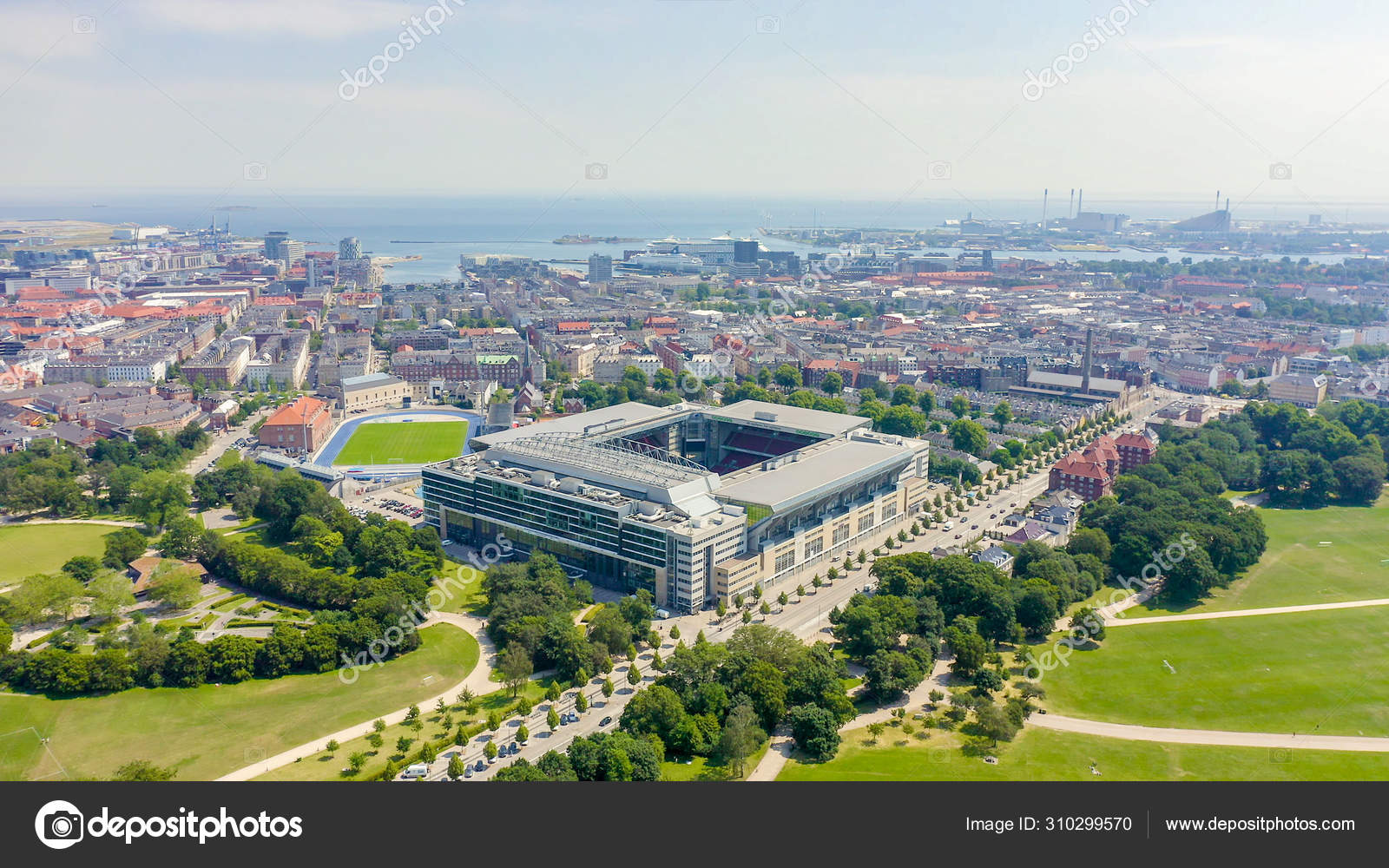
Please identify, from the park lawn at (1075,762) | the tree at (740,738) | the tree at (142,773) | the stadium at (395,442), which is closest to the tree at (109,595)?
the tree at (142,773)

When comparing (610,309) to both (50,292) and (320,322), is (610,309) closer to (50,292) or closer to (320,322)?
(320,322)

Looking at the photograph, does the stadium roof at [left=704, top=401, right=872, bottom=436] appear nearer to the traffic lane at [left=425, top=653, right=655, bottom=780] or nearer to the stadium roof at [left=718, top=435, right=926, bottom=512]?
the stadium roof at [left=718, top=435, right=926, bottom=512]

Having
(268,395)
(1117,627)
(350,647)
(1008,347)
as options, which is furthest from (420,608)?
(1008,347)

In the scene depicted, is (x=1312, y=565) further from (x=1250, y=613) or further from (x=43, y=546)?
(x=43, y=546)

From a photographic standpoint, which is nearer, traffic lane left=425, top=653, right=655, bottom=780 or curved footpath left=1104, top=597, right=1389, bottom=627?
traffic lane left=425, top=653, right=655, bottom=780

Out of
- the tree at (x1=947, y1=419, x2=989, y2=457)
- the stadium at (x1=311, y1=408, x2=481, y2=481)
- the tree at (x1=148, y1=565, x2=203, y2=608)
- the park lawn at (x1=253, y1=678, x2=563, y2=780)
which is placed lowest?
the park lawn at (x1=253, y1=678, x2=563, y2=780)

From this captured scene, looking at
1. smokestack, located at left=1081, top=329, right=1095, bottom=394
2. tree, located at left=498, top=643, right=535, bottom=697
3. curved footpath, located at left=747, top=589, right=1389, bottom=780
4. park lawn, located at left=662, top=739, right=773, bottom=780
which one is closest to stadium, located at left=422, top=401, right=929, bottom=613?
tree, located at left=498, top=643, right=535, bottom=697

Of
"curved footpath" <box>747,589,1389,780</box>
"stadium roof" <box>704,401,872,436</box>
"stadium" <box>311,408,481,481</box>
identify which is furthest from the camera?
"stadium" <box>311,408,481,481</box>
